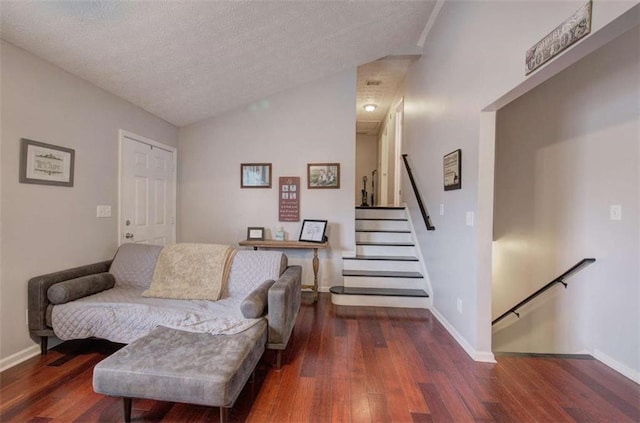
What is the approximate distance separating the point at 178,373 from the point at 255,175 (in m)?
3.01

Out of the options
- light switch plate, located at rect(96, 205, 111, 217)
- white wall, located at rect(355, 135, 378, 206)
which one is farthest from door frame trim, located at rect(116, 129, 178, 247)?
white wall, located at rect(355, 135, 378, 206)

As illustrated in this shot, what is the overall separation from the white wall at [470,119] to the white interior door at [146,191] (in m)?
3.51

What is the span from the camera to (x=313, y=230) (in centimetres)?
385

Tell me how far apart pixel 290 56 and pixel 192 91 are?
124cm

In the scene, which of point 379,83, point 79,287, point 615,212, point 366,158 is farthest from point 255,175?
point 366,158

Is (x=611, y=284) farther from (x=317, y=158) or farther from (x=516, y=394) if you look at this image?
(x=317, y=158)

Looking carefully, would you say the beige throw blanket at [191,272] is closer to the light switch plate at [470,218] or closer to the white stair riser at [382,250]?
the white stair riser at [382,250]

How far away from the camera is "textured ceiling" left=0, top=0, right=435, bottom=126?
1.98 m

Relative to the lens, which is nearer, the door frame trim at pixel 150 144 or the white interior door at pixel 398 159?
the door frame trim at pixel 150 144

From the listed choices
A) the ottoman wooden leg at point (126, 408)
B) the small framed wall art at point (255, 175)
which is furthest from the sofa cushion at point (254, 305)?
the small framed wall art at point (255, 175)

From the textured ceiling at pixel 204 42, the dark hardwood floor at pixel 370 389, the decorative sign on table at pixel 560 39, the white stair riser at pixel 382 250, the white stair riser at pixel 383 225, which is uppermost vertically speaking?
the textured ceiling at pixel 204 42

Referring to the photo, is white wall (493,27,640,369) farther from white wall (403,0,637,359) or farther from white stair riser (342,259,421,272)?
white stair riser (342,259,421,272)

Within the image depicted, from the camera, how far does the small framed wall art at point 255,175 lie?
159 inches

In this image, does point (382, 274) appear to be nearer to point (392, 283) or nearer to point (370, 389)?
point (392, 283)
